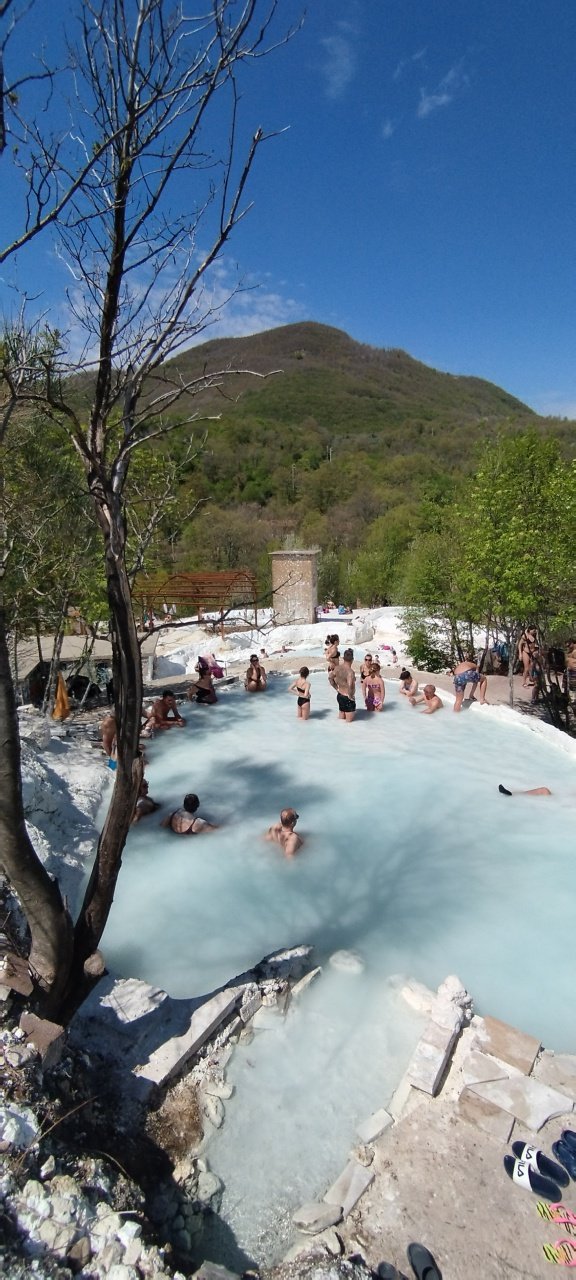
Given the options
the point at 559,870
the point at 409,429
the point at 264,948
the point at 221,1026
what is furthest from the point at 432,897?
the point at 409,429

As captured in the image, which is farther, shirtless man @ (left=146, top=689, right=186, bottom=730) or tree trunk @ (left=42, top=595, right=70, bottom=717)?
shirtless man @ (left=146, top=689, right=186, bottom=730)

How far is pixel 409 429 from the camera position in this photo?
65.4 meters

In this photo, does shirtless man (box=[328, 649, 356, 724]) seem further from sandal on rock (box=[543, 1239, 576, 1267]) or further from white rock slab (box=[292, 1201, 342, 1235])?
sandal on rock (box=[543, 1239, 576, 1267])

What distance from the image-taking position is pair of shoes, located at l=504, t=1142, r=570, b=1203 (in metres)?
2.70

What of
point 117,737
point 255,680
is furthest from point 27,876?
point 255,680

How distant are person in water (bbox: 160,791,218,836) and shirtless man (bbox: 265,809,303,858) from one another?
74 centimetres

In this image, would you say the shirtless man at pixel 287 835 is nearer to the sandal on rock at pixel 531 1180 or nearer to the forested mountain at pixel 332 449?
the forested mountain at pixel 332 449

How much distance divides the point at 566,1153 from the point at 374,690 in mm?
7306

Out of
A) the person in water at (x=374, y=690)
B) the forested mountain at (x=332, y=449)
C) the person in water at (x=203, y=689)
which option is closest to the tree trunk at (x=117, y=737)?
Result: the forested mountain at (x=332, y=449)

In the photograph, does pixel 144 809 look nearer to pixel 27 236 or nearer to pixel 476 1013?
pixel 476 1013

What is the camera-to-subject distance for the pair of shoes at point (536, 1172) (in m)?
2.70

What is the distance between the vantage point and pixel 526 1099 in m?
3.09

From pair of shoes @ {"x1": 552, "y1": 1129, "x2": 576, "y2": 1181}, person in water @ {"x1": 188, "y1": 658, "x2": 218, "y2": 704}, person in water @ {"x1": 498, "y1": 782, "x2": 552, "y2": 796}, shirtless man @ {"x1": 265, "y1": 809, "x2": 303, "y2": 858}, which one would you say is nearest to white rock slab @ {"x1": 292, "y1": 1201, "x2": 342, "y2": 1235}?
pair of shoes @ {"x1": 552, "y1": 1129, "x2": 576, "y2": 1181}

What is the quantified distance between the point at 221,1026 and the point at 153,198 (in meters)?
3.98
